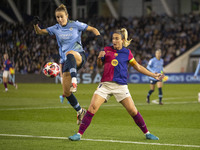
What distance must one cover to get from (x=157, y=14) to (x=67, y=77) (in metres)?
35.5

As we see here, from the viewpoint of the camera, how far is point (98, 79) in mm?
37938

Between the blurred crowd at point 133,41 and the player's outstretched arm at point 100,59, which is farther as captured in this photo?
the blurred crowd at point 133,41

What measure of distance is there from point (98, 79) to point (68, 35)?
27.8 meters

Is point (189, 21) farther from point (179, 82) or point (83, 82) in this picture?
point (83, 82)

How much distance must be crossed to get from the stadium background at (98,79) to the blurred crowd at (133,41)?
0.28 feet

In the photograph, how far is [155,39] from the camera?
40.1 metres

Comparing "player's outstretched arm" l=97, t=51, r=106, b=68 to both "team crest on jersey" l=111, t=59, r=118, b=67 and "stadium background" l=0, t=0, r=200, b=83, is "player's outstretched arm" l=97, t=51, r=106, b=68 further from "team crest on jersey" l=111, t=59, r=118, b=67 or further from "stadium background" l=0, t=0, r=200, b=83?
"stadium background" l=0, t=0, r=200, b=83

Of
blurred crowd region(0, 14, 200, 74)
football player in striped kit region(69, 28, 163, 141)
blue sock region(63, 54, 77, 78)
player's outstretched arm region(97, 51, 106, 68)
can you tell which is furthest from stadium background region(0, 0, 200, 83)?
player's outstretched arm region(97, 51, 106, 68)

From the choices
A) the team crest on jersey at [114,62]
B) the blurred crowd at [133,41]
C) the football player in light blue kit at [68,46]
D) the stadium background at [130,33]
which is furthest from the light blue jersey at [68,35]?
the blurred crowd at [133,41]

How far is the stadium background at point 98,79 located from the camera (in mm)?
9125

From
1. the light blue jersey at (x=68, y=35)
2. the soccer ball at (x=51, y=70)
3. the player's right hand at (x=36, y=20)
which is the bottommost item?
the soccer ball at (x=51, y=70)

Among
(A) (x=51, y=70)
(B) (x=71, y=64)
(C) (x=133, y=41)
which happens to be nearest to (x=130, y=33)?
(C) (x=133, y=41)

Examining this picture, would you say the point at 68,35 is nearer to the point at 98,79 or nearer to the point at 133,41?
the point at 98,79

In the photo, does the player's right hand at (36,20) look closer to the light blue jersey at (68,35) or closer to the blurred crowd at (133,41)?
the light blue jersey at (68,35)
